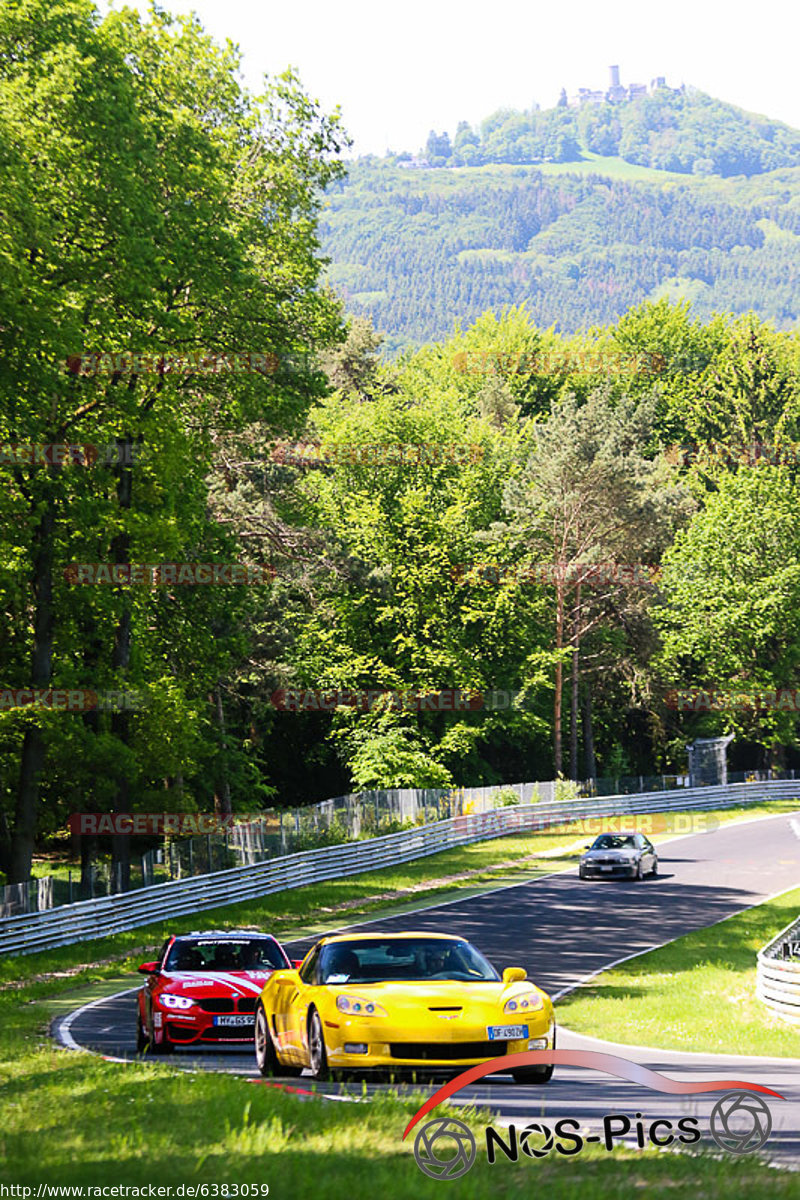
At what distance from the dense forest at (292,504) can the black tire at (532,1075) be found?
19.4 metres

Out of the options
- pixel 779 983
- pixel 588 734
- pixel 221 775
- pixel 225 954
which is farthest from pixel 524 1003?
pixel 588 734

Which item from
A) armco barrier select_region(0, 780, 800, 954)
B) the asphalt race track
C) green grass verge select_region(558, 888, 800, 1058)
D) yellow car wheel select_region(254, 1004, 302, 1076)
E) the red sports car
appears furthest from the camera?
armco barrier select_region(0, 780, 800, 954)

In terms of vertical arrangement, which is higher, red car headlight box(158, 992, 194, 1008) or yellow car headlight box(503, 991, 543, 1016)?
yellow car headlight box(503, 991, 543, 1016)

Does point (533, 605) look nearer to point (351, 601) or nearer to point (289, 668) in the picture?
point (351, 601)

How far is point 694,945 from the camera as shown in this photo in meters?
27.4

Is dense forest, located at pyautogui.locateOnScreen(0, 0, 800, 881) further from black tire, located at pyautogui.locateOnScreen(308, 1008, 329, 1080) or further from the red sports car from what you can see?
black tire, located at pyautogui.locateOnScreen(308, 1008, 329, 1080)

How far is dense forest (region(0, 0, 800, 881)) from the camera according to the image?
30.0 metres

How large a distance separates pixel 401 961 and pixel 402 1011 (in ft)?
4.00

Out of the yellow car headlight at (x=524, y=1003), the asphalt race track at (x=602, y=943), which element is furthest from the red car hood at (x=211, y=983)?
the yellow car headlight at (x=524, y=1003)

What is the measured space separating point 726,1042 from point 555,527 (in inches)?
2013

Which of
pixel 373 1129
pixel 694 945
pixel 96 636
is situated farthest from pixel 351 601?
pixel 373 1129

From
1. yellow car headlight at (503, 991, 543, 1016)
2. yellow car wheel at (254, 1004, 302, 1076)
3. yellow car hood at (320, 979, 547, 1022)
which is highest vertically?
yellow car hood at (320, 979, 547, 1022)

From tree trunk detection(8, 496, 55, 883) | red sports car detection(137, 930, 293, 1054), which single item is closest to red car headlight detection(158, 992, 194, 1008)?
red sports car detection(137, 930, 293, 1054)

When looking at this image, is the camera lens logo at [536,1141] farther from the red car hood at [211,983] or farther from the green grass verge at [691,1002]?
the green grass verge at [691,1002]
